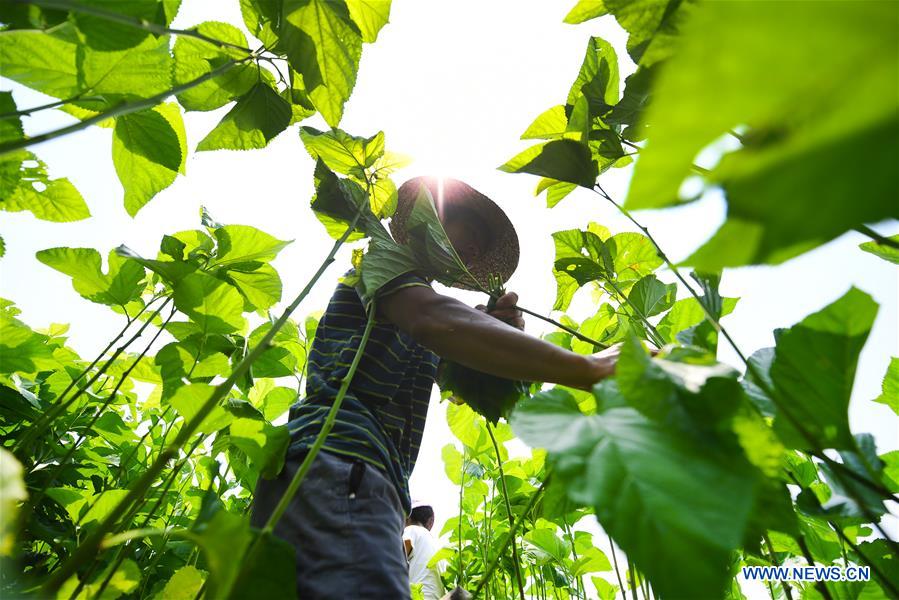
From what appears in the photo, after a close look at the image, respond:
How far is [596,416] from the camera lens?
1.08 feet

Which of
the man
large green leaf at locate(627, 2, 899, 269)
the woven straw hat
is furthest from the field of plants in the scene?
the man

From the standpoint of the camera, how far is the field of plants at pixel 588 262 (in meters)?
0.13

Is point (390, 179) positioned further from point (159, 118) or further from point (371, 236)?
point (159, 118)

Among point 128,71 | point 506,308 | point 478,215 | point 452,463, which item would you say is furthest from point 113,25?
point 452,463

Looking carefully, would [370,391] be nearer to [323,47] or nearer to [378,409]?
[378,409]

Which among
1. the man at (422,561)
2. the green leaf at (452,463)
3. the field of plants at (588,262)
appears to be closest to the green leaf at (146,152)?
the field of plants at (588,262)

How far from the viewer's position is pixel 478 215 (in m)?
1.27

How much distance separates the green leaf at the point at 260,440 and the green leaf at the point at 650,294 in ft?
2.01

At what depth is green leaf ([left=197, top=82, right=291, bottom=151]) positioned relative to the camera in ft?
2.38

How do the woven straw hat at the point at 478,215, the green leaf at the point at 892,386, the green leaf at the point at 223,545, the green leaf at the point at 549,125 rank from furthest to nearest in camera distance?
the woven straw hat at the point at 478,215 < the green leaf at the point at 549,125 < the green leaf at the point at 892,386 < the green leaf at the point at 223,545

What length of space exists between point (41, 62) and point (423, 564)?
266 cm

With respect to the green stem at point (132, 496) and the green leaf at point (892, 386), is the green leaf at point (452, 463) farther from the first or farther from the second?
the green stem at point (132, 496)

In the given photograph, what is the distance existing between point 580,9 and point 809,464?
785mm

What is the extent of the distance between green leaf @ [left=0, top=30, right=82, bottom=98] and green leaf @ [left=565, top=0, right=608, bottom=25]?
1.77 ft
